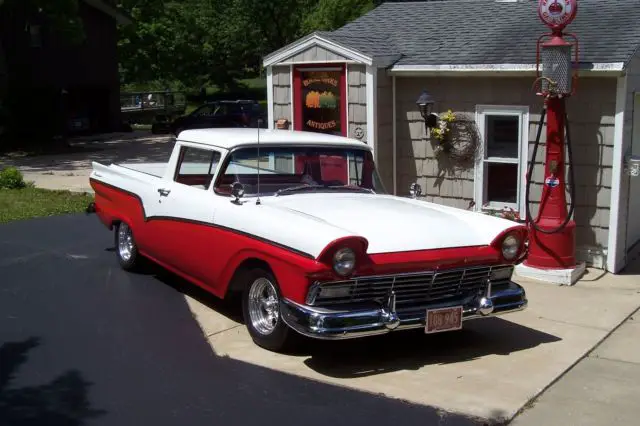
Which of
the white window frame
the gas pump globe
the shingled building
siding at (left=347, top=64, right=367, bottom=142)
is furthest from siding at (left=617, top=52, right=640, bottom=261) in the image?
siding at (left=347, top=64, right=367, bottom=142)

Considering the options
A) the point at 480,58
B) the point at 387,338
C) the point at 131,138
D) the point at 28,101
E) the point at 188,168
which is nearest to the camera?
the point at 387,338

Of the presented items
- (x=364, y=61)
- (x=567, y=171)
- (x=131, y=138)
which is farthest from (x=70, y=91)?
(x=567, y=171)

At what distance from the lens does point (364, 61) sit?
9836 mm

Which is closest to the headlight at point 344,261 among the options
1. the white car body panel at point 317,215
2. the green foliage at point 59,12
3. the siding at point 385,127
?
the white car body panel at point 317,215

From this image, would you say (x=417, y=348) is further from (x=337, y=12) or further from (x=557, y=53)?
(x=337, y=12)

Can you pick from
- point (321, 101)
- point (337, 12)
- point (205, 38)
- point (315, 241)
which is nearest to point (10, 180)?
point (321, 101)

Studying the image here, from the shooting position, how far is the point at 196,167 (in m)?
7.43

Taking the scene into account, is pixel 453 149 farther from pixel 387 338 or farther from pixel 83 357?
pixel 83 357

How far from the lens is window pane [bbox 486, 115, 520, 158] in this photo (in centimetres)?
948

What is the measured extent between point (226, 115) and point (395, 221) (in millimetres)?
21163

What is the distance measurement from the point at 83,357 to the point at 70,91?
24523mm

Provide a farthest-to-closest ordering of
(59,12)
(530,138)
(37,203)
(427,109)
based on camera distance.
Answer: (59,12) → (37,203) → (427,109) → (530,138)

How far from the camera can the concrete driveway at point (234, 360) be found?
5.00 metres

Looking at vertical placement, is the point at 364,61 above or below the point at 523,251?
above
